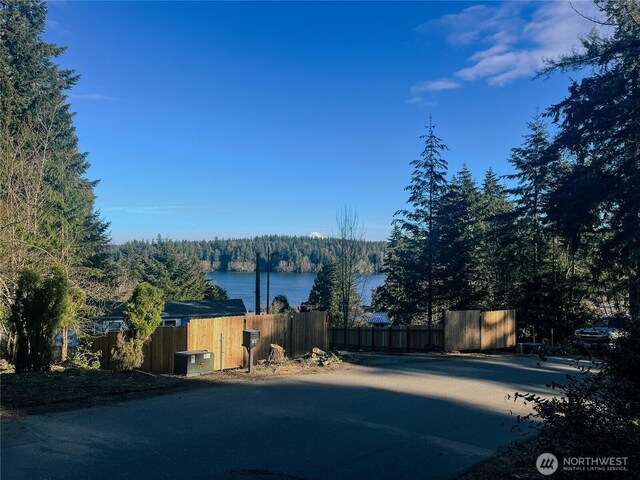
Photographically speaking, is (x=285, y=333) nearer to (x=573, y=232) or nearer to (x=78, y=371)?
(x=78, y=371)

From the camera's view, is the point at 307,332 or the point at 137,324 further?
the point at 307,332

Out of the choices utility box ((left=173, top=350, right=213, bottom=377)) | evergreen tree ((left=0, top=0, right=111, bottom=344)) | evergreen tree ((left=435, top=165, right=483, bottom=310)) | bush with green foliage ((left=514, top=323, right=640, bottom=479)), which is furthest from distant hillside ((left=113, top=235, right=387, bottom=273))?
bush with green foliage ((left=514, top=323, right=640, bottom=479))

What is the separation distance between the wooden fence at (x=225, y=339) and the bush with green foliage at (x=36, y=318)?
348 centimetres

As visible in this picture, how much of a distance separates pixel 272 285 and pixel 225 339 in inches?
4459

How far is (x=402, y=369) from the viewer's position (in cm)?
1381

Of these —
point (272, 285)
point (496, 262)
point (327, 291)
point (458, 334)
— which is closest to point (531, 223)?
point (496, 262)

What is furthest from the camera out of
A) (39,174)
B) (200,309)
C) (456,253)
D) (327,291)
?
(327,291)

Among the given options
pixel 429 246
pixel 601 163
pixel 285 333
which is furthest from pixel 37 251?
pixel 429 246

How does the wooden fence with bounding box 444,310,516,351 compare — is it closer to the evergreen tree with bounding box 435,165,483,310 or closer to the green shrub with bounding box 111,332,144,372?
the evergreen tree with bounding box 435,165,483,310

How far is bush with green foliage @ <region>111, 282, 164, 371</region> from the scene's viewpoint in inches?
473

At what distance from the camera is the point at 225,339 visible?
51.1 ft

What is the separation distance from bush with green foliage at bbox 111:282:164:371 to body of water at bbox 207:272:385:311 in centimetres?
7007

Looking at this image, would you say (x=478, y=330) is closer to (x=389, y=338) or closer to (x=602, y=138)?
(x=389, y=338)

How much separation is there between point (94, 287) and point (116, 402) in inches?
552
